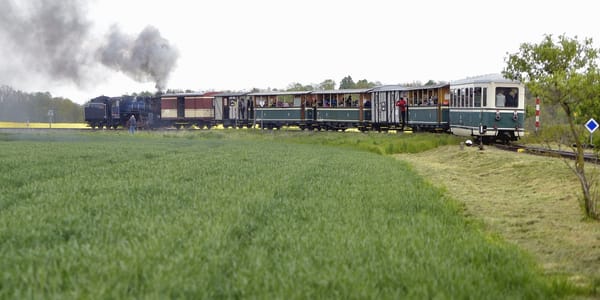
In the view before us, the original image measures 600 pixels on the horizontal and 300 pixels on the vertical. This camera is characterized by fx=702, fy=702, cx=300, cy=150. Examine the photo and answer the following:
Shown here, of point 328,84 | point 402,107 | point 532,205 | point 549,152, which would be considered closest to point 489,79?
point 549,152

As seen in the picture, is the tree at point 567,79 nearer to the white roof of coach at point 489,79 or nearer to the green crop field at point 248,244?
the green crop field at point 248,244

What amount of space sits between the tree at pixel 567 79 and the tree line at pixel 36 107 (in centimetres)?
10492

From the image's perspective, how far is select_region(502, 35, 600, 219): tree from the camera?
41.1 feet

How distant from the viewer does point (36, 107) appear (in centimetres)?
11825

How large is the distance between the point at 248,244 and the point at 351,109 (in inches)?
1726

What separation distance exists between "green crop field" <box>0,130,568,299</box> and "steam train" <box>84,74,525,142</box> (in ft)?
57.8

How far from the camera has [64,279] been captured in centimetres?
642

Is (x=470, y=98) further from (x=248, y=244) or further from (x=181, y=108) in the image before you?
(x=181, y=108)

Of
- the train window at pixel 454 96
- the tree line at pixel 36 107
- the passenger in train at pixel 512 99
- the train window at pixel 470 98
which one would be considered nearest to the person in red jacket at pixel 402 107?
the train window at pixel 454 96

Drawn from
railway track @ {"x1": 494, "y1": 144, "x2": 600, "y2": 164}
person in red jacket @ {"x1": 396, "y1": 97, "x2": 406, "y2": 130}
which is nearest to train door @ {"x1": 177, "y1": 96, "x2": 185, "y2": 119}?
person in red jacket @ {"x1": 396, "y1": 97, "x2": 406, "y2": 130}

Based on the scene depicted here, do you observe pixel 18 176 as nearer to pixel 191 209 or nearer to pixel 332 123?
pixel 191 209

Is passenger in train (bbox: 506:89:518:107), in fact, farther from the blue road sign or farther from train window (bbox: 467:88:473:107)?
the blue road sign

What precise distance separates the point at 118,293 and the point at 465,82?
98.1ft

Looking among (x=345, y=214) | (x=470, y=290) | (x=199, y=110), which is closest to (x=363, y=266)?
(x=470, y=290)
